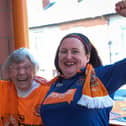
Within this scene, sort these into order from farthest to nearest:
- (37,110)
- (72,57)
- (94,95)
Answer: (37,110), (72,57), (94,95)

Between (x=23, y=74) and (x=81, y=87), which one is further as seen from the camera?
(x=23, y=74)

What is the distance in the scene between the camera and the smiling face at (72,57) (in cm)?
126

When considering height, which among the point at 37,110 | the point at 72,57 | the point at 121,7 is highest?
the point at 121,7

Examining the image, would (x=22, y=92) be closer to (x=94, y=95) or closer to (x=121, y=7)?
(x=94, y=95)

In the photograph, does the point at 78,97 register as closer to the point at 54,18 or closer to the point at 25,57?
the point at 25,57

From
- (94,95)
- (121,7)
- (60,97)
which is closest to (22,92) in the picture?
(60,97)

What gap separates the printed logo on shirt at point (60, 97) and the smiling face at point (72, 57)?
0.10 metres

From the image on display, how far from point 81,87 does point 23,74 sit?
43 centimetres

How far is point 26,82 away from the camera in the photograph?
151 cm

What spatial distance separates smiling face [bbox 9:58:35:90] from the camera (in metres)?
1.50

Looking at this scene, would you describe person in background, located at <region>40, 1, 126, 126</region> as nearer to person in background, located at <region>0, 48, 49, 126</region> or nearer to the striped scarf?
the striped scarf

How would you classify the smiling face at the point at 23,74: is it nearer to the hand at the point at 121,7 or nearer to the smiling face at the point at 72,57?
the smiling face at the point at 72,57

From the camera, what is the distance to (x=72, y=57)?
125 centimetres

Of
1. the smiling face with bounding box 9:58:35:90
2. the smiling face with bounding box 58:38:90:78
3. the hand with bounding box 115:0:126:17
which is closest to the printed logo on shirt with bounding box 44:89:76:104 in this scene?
the smiling face with bounding box 58:38:90:78
